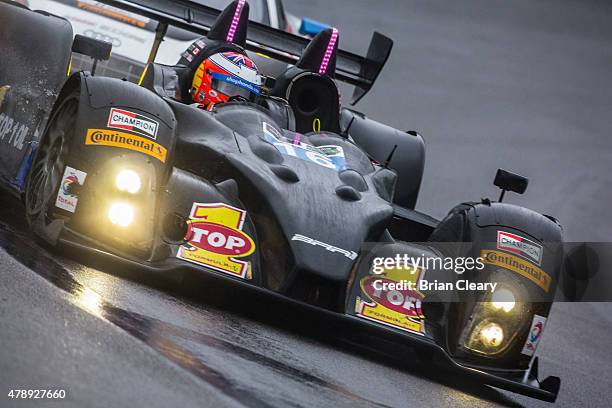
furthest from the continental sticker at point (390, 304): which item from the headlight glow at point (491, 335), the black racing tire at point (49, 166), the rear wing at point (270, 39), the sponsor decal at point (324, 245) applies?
the rear wing at point (270, 39)

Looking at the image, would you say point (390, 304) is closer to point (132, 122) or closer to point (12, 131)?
point (132, 122)

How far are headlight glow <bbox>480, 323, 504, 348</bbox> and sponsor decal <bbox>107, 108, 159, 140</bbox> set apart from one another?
184 centimetres

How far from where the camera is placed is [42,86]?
6176mm

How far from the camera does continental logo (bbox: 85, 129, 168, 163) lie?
4934mm

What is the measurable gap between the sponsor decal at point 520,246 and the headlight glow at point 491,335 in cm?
41

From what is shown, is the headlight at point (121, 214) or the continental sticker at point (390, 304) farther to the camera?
the continental sticker at point (390, 304)

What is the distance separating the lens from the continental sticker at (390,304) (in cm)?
505

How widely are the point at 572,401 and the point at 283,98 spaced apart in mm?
2553

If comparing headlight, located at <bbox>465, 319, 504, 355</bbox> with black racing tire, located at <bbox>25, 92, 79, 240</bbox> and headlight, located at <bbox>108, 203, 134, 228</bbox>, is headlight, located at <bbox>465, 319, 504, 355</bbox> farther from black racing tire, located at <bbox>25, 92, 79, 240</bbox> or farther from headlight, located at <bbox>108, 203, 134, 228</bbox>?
black racing tire, located at <bbox>25, 92, 79, 240</bbox>

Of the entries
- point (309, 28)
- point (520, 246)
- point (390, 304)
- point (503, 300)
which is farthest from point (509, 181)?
point (309, 28)

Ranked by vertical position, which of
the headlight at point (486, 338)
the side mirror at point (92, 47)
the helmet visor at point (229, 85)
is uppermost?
the helmet visor at point (229, 85)

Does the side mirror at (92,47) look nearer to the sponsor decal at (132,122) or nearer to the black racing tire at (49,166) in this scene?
the black racing tire at (49,166)

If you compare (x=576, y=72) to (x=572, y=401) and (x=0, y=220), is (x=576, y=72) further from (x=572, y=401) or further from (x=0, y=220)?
(x=0, y=220)

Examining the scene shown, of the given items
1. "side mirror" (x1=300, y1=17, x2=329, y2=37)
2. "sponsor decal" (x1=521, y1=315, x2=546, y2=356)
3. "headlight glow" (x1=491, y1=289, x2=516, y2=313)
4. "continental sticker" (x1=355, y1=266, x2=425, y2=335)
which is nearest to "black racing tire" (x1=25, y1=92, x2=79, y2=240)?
"continental sticker" (x1=355, y1=266, x2=425, y2=335)
